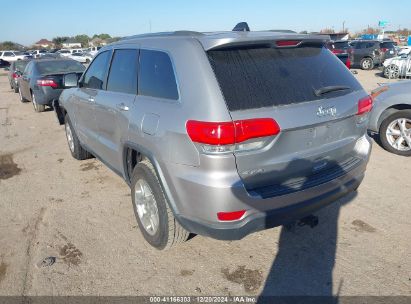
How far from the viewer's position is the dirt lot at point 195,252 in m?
2.73

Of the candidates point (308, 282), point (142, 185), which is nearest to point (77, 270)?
point (142, 185)

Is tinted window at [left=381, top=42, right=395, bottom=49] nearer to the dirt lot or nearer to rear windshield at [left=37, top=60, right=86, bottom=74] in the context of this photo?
rear windshield at [left=37, top=60, right=86, bottom=74]

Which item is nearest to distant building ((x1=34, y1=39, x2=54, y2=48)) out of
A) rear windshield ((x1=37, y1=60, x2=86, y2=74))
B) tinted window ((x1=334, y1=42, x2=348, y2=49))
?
tinted window ((x1=334, y1=42, x2=348, y2=49))

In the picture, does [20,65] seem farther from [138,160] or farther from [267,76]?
[267,76]

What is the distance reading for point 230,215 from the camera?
240 centimetres

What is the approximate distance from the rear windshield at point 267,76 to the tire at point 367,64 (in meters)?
19.9

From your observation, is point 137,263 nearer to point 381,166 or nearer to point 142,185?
point 142,185

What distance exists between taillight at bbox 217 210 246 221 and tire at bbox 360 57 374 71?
20904mm

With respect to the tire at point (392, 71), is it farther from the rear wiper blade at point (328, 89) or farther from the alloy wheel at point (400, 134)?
the rear wiper blade at point (328, 89)

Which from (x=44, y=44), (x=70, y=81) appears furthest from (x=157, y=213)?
(x=44, y=44)

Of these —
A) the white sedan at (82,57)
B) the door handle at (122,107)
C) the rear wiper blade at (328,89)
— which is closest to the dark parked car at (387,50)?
the rear wiper blade at (328,89)

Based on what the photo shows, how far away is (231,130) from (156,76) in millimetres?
1016

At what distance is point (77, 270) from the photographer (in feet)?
9.75

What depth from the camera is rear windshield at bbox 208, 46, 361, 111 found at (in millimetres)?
2393
